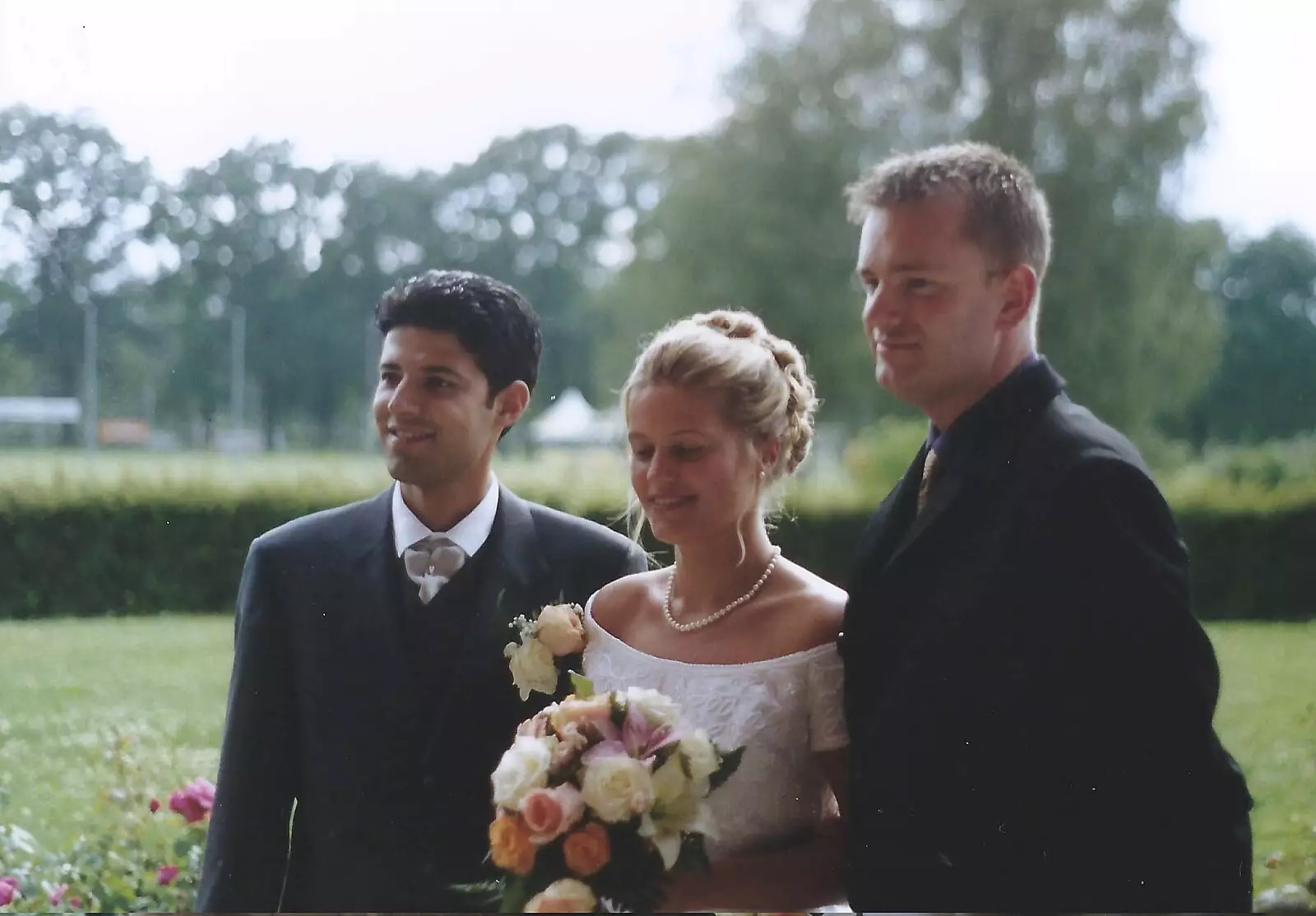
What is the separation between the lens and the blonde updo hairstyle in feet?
6.75

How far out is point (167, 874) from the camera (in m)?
2.72

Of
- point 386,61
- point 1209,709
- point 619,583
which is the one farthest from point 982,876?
point 386,61

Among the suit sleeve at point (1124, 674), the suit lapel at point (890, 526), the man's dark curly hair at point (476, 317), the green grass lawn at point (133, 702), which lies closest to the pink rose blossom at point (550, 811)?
A: the suit lapel at point (890, 526)

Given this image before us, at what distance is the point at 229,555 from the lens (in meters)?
2.72

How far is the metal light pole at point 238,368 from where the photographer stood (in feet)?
9.01

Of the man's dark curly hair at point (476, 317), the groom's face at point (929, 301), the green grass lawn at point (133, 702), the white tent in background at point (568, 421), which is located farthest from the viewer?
the green grass lawn at point (133, 702)

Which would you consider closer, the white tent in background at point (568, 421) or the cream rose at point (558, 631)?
the cream rose at point (558, 631)

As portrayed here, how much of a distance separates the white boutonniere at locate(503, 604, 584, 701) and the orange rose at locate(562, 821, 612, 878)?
38cm

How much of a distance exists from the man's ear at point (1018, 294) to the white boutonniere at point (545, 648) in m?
0.92

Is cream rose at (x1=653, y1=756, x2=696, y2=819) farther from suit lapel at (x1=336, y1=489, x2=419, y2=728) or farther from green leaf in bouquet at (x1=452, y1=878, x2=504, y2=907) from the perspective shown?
suit lapel at (x1=336, y1=489, x2=419, y2=728)

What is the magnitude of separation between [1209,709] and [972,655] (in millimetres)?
338

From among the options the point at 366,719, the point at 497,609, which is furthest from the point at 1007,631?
the point at 366,719

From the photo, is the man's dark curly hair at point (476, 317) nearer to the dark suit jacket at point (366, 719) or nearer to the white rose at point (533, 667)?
the dark suit jacket at point (366, 719)

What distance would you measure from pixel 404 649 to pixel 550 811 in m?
0.64
